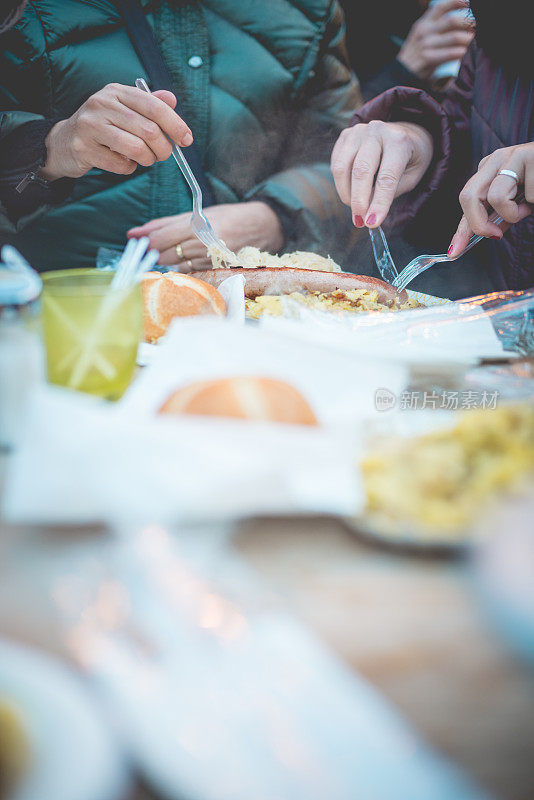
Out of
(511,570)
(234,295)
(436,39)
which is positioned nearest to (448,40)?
(436,39)

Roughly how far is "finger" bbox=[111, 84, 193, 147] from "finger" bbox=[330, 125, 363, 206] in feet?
1.32

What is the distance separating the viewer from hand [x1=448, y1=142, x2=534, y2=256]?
113 cm

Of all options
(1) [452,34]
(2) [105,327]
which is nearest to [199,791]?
(2) [105,327]

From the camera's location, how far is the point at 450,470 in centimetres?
48

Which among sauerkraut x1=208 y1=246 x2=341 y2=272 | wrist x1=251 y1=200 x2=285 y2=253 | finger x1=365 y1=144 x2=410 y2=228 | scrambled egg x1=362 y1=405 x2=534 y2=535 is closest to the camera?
scrambled egg x1=362 y1=405 x2=534 y2=535

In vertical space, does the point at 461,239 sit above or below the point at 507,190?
below

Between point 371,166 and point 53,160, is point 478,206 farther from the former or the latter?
point 53,160

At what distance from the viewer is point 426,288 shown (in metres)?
1.70

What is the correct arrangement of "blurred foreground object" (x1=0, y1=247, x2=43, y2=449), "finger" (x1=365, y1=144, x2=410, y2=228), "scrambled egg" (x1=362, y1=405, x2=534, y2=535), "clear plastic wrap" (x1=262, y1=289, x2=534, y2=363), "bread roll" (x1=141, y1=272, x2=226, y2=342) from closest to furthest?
"scrambled egg" (x1=362, y1=405, x2=534, y2=535), "blurred foreground object" (x1=0, y1=247, x2=43, y2=449), "clear plastic wrap" (x1=262, y1=289, x2=534, y2=363), "bread roll" (x1=141, y1=272, x2=226, y2=342), "finger" (x1=365, y1=144, x2=410, y2=228)

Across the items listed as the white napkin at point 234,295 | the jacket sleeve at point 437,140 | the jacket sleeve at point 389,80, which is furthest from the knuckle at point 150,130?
the jacket sleeve at point 389,80

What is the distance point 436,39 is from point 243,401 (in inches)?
97.7

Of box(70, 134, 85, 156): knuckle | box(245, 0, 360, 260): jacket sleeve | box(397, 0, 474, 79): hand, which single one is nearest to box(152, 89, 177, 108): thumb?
box(70, 134, 85, 156): knuckle

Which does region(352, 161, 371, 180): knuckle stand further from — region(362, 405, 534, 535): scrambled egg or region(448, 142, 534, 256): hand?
region(362, 405, 534, 535): scrambled egg

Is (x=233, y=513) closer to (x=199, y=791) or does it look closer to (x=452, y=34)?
(x=199, y=791)
